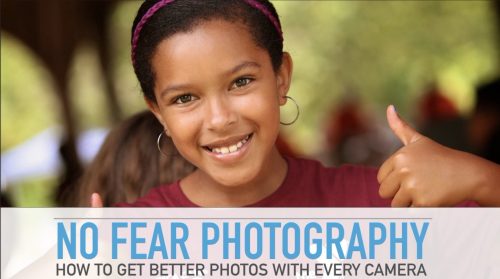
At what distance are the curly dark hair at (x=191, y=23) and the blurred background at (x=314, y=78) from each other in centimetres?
24

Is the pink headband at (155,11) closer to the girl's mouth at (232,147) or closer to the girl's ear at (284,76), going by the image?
the girl's ear at (284,76)

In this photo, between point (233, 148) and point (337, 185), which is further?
point (337, 185)

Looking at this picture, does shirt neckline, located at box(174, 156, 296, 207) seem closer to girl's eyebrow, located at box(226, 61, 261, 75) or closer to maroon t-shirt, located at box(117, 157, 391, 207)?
maroon t-shirt, located at box(117, 157, 391, 207)

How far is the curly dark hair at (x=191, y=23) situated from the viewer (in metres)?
1.78

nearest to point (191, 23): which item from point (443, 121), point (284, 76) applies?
point (284, 76)

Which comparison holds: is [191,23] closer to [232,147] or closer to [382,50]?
[232,147]

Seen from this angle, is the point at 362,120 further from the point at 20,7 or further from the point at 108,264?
the point at 108,264

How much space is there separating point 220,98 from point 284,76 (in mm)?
264

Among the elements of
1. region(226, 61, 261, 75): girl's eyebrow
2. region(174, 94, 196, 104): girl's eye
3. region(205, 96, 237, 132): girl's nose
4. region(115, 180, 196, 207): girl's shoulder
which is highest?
region(226, 61, 261, 75): girl's eyebrow

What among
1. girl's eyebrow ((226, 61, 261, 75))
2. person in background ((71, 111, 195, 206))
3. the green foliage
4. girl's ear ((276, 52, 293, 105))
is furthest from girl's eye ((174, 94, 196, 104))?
the green foliage

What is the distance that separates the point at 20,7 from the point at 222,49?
13.6ft

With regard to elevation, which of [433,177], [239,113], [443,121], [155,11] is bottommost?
[433,177]

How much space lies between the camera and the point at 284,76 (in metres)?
1.94

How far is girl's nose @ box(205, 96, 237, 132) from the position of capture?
1736 millimetres
